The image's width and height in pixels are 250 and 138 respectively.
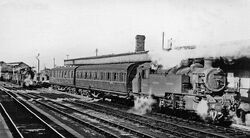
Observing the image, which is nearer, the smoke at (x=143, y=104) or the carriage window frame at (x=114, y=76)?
the smoke at (x=143, y=104)

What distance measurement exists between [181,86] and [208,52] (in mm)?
2339

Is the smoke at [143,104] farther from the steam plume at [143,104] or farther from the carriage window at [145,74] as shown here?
the carriage window at [145,74]

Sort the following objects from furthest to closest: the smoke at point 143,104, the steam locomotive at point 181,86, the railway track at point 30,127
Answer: the smoke at point 143,104, the steam locomotive at point 181,86, the railway track at point 30,127

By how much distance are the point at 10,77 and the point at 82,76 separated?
3308 centimetres

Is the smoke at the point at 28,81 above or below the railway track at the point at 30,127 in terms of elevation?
above

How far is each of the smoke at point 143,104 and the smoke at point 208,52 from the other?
216 centimetres

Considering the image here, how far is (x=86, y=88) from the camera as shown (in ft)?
96.5

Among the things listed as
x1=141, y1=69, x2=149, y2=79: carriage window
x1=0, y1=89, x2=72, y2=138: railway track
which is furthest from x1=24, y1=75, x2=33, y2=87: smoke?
x1=141, y1=69, x2=149, y2=79: carriage window

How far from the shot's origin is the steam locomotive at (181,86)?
14.4m

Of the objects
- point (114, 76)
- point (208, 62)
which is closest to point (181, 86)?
point (208, 62)

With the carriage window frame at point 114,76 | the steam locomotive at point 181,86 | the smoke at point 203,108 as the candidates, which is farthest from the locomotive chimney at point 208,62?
the carriage window frame at point 114,76

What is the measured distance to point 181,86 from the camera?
15.7 meters

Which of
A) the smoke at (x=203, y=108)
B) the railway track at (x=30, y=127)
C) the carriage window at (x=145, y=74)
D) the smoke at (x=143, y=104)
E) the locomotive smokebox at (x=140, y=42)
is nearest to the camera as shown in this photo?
the railway track at (x=30, y=127)

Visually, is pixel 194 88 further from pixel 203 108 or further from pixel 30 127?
pixel 30 127
